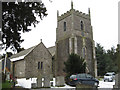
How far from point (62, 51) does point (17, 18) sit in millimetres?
28709

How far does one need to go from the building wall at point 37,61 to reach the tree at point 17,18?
63.7 feet

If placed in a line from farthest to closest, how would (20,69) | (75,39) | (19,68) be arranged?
1. (75,39)
2. (19,68)
3. (20,69)

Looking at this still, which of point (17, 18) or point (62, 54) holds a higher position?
point (17, 18)

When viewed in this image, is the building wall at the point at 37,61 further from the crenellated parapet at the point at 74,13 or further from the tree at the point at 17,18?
the tree at the point at 17,18

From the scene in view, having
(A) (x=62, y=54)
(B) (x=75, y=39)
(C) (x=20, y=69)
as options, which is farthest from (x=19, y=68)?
(B) (x=75, y=39)

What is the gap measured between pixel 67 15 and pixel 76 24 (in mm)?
3843

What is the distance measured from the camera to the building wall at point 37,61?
3083 centimetres

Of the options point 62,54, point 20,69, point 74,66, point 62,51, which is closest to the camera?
point 74,66

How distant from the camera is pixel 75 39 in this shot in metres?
36.7

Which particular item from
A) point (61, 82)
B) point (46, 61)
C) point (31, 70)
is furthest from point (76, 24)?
point (61, 82)

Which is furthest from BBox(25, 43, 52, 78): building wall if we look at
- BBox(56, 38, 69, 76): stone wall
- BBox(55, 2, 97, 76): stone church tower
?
BBox(56, 38, 69, 76): stone wall

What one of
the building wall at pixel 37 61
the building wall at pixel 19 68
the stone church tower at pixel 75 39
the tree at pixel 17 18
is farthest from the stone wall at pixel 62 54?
the tree at pixel 17 18

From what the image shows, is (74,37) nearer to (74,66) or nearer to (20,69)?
(74,66)

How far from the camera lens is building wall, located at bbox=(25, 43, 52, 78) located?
30.8 metres
